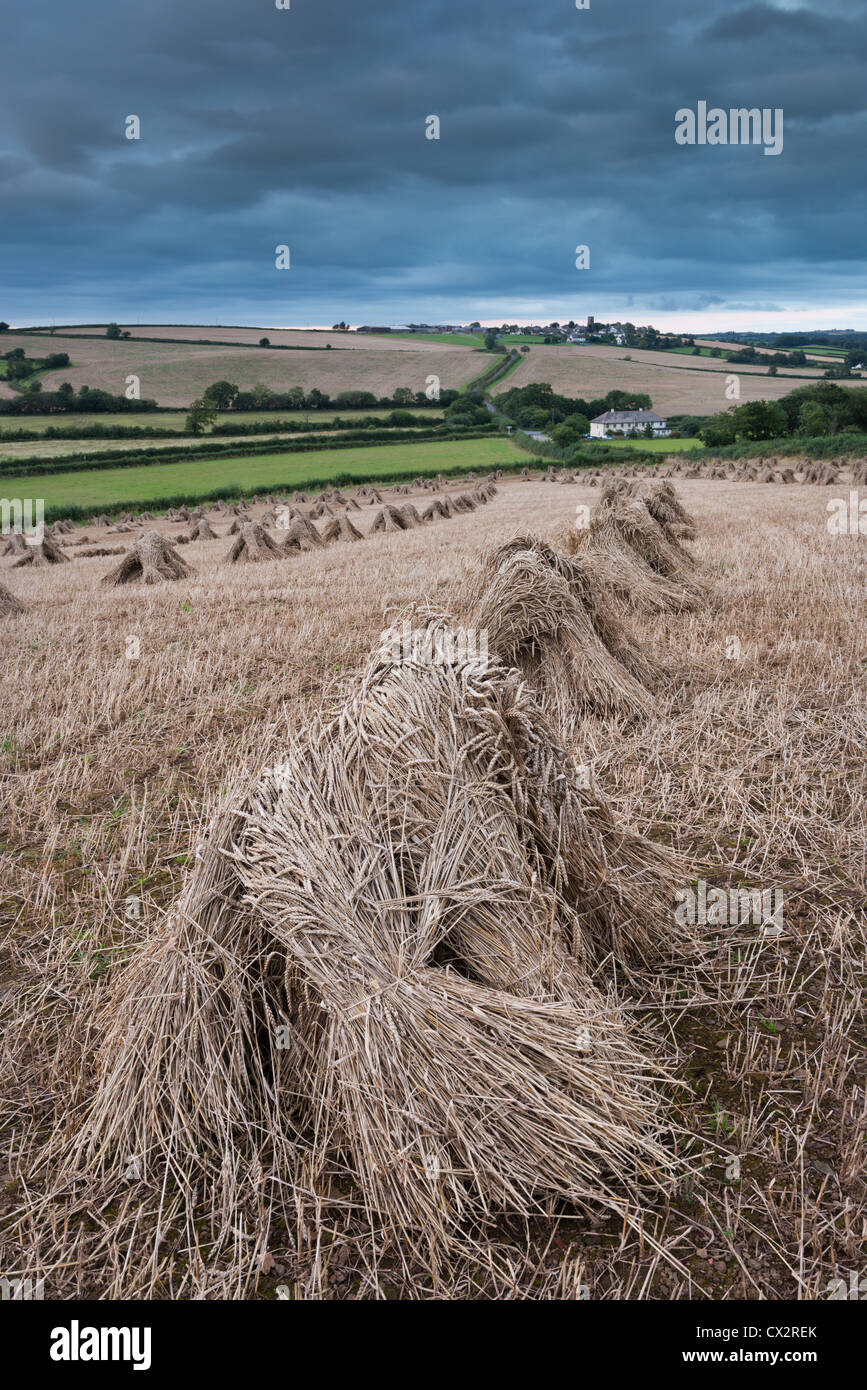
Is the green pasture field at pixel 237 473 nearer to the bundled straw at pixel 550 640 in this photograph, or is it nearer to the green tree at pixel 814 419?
the green tree at pixel 814 419

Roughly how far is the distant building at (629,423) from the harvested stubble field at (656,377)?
12.3ft

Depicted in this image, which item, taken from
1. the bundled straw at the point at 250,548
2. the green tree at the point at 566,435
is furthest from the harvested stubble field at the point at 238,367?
the bundled straw at the point at 250,548

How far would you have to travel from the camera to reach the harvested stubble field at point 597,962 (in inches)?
96.6

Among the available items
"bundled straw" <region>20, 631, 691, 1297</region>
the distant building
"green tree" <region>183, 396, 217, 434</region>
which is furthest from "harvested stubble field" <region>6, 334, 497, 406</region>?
"bundled straw" <region>20, 631, 691, 1297</region>

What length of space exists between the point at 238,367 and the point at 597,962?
106077 mm

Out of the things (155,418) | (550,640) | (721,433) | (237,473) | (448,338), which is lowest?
(550,640)

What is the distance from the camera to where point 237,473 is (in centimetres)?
5541

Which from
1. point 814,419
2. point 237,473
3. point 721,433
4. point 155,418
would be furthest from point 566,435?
point 155,418

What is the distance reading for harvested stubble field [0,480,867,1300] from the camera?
245 cm

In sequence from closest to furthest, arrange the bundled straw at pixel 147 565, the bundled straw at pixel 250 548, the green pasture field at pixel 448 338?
the bundled straw at pixel 147 565, the bundled straw at pixel 250 548, the green pasture field at pixel 448 338

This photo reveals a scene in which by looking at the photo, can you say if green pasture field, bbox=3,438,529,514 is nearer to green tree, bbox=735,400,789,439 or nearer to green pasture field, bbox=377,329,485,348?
green tree, bbox=735,400,789,439

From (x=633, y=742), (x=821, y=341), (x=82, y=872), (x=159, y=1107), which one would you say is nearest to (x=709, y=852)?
(x=633, y=742)

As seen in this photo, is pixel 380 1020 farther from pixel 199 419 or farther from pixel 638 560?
pixel 199 419

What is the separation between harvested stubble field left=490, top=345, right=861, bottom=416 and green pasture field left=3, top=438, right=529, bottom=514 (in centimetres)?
2943
